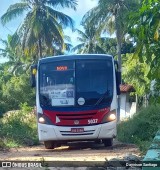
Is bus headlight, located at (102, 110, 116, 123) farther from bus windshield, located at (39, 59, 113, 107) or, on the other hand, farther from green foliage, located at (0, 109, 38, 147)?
green foliage, located at (0, 109, 38, 147)

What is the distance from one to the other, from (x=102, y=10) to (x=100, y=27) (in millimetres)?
1317

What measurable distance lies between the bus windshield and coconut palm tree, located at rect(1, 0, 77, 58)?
16212 mm

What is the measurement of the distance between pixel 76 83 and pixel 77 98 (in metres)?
0.44

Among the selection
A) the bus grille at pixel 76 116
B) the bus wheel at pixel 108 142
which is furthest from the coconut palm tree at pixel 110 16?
the bus grille at pixel 76 116

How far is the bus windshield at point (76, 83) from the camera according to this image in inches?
432

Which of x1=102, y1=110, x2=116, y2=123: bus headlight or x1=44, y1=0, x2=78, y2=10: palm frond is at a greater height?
x1=44, y1=0, x2=78, y2=10: palm frond

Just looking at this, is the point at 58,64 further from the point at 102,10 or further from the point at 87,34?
the point at 87,34

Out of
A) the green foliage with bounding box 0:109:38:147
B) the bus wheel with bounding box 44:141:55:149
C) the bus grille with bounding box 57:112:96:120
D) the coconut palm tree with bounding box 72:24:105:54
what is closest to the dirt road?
the bus wheel with bounding box 44:141:55:149

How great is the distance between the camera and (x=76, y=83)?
11062mm

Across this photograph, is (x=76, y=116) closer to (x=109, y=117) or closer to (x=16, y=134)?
(x=109, y=117)

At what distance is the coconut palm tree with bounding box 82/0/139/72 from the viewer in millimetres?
27547

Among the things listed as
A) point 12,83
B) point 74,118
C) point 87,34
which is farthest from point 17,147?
point 87,34

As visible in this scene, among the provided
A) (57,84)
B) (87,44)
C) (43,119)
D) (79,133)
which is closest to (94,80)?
(57,84)

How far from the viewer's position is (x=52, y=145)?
1177cm
